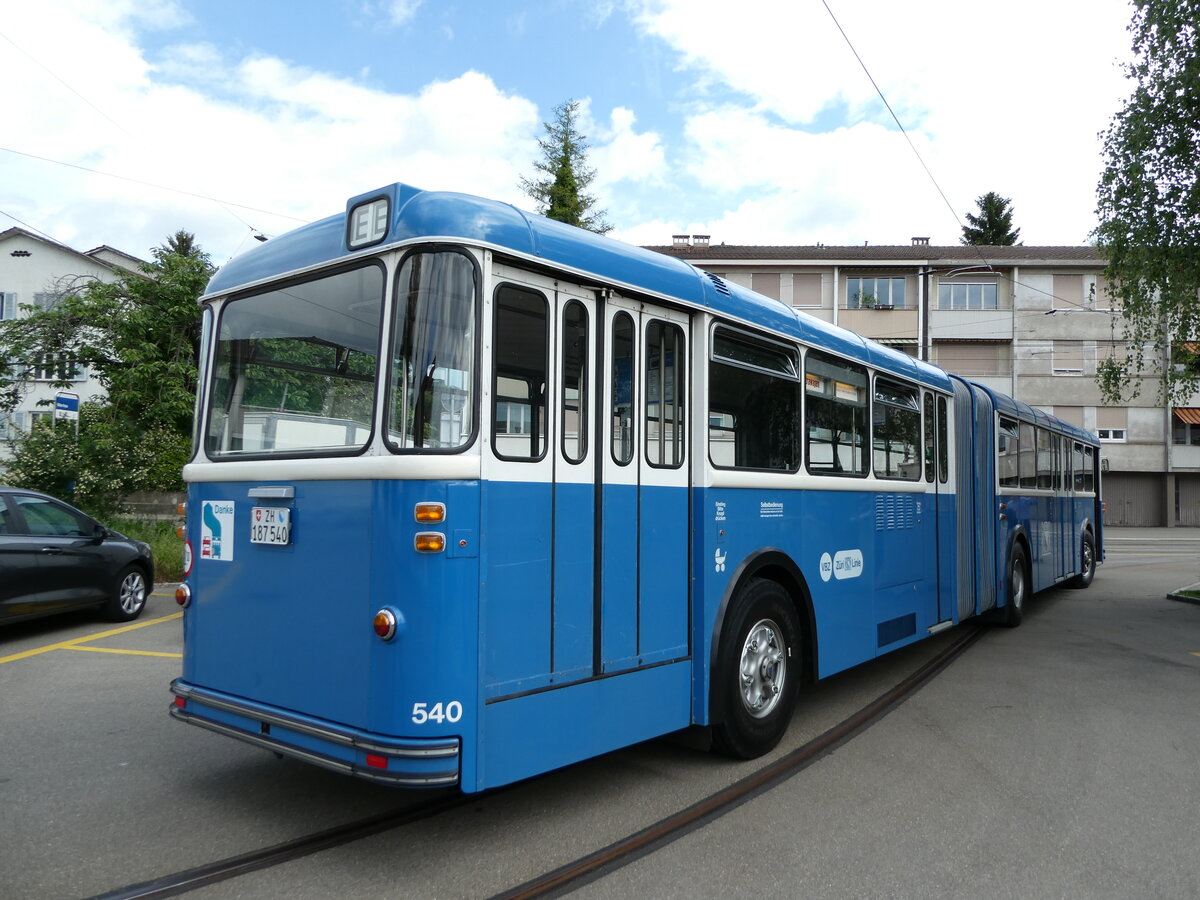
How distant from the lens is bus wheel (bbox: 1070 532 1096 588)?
1609cm

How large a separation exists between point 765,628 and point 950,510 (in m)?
4.28

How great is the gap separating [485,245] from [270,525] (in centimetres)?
167

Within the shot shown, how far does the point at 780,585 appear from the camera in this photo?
5852mm

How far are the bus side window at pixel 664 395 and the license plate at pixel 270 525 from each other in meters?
1.78

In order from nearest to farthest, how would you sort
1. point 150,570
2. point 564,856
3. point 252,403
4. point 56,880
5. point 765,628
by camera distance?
point 56,880 → point 564,856 → point 252,403 → point 765,628 → point 150,570

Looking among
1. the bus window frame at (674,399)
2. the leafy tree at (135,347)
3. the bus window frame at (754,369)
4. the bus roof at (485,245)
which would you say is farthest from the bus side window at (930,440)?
the leafy tree at (135,347)

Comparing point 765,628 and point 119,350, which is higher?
point 119,350

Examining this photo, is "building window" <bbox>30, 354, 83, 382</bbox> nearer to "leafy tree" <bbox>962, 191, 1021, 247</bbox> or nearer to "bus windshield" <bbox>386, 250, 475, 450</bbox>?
"bus windshield" <bbox>386, 250, 475, 450</bbox>

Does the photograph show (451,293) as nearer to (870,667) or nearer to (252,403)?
(252,403)

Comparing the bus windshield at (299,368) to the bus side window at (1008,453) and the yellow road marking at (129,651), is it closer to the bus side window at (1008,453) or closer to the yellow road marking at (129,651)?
the yellow road marking at (129,651)

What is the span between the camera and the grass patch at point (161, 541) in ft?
46.8

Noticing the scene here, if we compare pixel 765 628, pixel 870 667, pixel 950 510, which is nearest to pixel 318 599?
pixel 765 628

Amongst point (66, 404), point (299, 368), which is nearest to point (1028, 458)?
point (299, 368)

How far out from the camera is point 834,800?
15.9 feet
